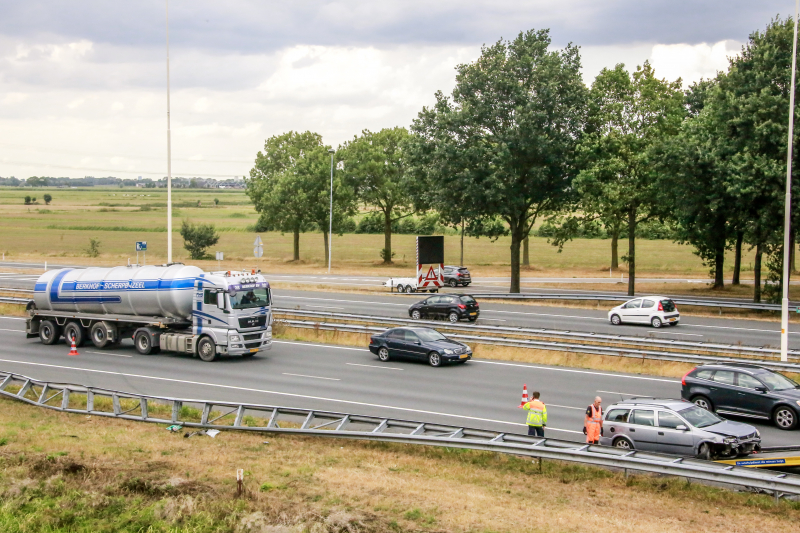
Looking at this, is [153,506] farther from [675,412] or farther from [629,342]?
[629,342]

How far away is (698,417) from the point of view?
16.2 metres

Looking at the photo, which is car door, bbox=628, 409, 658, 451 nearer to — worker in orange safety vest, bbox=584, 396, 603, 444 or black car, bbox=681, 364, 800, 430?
worker in orange safety vest, bbox=584, 396, 603, 444

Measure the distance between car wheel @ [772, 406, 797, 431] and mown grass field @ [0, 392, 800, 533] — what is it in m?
6.70

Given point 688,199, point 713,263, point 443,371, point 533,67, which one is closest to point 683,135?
point 688,199

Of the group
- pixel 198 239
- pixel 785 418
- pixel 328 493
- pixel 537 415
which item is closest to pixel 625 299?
pixel 785 418

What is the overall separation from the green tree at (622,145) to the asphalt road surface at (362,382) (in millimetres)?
20180

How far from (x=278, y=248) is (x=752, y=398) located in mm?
91425

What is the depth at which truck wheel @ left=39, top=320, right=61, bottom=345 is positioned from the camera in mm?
32188

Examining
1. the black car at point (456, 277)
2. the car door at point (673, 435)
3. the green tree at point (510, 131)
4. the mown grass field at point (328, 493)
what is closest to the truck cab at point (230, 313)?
the mown grass field at point (328, 493)

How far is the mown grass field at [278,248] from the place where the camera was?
7950 cm

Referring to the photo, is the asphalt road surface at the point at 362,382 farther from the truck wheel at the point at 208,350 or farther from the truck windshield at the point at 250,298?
the truck windshield at the point at 250,298

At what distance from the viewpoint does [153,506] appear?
41.4 ft

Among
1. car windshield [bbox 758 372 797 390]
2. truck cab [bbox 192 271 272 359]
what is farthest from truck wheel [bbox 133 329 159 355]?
car windshield [bbox 758 372 797 390]

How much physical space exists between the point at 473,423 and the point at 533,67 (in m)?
33.3
